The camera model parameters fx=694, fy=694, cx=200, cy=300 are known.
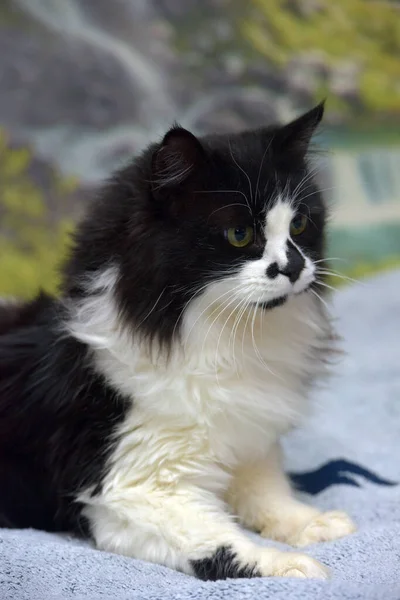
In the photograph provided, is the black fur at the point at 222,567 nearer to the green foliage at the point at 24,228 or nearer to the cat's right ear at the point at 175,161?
the cat's right ear at the point at 175,161

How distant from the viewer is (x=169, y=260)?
121cm

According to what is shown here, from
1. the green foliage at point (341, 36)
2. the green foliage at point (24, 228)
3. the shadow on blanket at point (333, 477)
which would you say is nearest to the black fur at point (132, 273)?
the shadow on blanket at point (333, 477)

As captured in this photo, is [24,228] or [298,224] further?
[24,228]

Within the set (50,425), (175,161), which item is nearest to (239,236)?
(175,161)

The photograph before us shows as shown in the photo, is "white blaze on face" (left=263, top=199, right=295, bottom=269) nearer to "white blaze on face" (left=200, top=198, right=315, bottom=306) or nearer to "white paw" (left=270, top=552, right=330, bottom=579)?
"white blaze on face" (left=200, top=198, right=315, bottom=306)

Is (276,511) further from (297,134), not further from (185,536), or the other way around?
(297,134)

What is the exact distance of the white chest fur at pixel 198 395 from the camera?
1.25m

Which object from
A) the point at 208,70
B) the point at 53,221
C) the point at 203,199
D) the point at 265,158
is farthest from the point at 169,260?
the point at 208,70

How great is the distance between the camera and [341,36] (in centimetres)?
340

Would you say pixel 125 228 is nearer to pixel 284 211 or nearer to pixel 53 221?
pixel 284 211

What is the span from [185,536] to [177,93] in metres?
2.53

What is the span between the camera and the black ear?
1.33 metres

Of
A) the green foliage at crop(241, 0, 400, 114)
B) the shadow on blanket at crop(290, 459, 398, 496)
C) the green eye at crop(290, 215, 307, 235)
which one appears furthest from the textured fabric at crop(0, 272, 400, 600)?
the green foliage at crop(241, 0, 400, 114)

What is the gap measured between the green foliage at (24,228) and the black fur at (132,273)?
1770 millimetres
